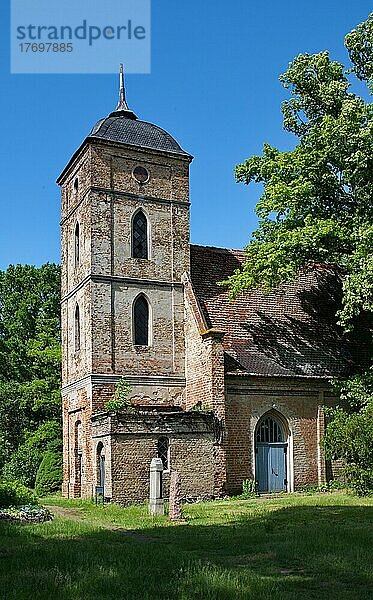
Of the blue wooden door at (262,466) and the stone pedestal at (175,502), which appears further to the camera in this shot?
the blue wooden door at (262,466)

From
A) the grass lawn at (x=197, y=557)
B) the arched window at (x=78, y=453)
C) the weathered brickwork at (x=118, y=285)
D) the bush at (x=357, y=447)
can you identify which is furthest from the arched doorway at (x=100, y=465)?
the bush at (x=357, y=447)

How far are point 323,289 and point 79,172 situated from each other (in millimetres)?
11360

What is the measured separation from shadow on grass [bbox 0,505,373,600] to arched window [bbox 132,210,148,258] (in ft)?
46.4

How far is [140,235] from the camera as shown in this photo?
3009cm

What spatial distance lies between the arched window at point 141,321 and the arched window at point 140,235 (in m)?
1.74

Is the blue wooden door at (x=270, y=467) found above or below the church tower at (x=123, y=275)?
below

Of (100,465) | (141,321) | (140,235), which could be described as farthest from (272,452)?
(140,235)

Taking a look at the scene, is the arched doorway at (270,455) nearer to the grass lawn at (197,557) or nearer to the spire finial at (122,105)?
the grass lawn at (197,557)

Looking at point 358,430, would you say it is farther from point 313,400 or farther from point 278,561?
point 278,561

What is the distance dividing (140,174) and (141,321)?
5.76 m

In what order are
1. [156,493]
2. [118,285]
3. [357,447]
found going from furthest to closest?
[118,285], [357,447], [156,493]

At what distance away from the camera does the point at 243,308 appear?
30547mm

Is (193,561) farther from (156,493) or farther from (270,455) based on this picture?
(270,455)

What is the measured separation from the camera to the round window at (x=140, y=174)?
30.1m
